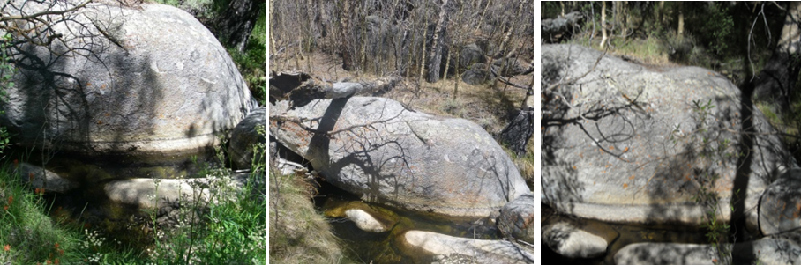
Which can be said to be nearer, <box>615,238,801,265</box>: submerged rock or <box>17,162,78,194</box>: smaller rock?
<box>17,162,78,194</box>: smaller rock

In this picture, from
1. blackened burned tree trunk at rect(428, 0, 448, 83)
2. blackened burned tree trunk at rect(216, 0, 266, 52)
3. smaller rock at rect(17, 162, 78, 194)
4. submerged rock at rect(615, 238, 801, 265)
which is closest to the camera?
blackened burned tree trunk at rect(428, 0, 448, 83)

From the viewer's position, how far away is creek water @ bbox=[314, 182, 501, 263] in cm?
261

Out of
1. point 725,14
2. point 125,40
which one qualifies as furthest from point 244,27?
point 725,14

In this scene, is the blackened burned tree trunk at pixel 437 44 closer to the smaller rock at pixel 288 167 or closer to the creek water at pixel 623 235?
the smaller rock at pixel 288 167

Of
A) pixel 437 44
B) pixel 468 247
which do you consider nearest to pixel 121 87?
pixel 437 44

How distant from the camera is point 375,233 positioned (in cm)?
263

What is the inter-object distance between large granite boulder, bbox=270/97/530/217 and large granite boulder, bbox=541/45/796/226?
72cm

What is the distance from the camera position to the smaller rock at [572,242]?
3.13 meters

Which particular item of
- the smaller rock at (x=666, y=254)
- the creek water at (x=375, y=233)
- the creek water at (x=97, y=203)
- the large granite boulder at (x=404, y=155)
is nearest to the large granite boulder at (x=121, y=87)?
the creek water at (x=97, y=203)

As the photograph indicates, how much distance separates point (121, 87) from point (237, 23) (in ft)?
2.64

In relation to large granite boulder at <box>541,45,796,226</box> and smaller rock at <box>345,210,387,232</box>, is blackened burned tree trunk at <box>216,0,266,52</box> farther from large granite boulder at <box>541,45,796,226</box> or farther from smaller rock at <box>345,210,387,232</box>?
large granite boulder at <box>541,45,796,226</box>

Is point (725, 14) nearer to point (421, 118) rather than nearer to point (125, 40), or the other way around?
point (421, 118)

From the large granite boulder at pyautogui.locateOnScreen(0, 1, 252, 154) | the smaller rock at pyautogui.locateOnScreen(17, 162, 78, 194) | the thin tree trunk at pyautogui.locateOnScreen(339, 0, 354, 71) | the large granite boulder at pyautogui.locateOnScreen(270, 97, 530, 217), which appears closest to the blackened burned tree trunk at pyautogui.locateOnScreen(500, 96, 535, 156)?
the large granite boulder at pyautogui.locateOnScreen(270, 97, 530, 217)

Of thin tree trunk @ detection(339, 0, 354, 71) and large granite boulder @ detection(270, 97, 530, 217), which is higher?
thin tree trunk @ detection(339, 0, 354, 71)
